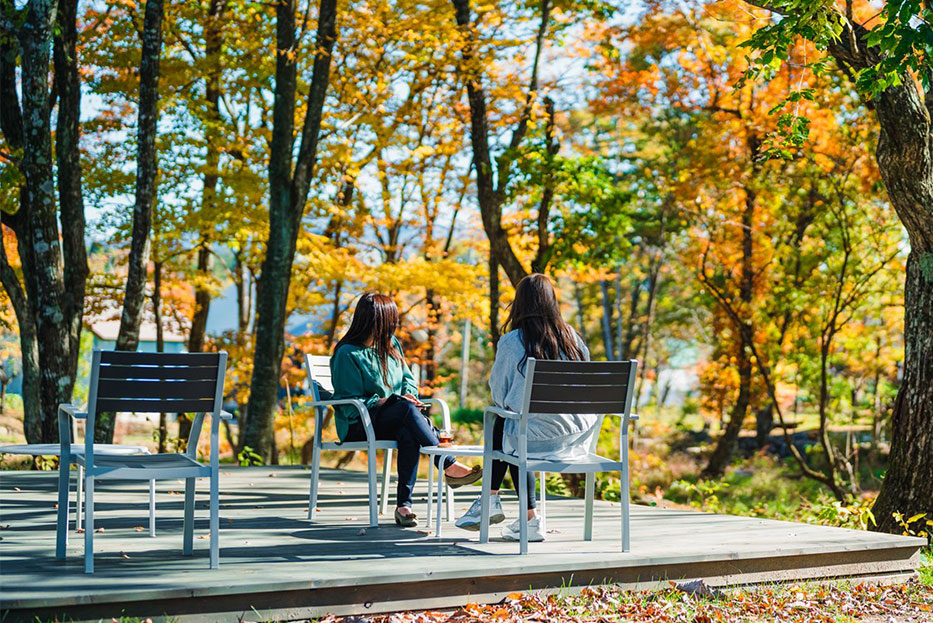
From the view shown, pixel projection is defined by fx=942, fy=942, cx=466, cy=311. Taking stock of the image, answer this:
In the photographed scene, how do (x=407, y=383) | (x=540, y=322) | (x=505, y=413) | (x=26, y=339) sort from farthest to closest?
(x=26, y=339), (x=407, y=383), (x=540, y=322), (x=505, y=413)

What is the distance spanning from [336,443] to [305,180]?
5397 millimetres

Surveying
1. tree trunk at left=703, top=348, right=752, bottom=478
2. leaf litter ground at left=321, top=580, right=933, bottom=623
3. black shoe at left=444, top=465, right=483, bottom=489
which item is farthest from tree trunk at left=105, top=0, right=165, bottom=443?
tree trunk at left=703, top=348, right=752, bottom=478

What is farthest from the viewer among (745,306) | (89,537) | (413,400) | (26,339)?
(745,306)

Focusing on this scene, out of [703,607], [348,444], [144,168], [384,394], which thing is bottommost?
[703,607]

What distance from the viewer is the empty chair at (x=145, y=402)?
148 inches

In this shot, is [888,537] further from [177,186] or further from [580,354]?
[177,186]

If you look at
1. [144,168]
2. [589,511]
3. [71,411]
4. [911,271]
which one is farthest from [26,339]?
[911,271]

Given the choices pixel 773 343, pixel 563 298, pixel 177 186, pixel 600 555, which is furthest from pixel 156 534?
pixel 563 298

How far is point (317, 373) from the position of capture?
6.20m

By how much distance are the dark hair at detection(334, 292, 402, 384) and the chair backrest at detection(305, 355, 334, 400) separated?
0.44 metres

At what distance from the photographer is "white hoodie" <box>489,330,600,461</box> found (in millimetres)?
4789

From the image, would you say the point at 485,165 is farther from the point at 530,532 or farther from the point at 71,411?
the point at 71,411

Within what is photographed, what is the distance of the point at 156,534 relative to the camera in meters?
4.88

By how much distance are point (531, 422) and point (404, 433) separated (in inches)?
35.2
